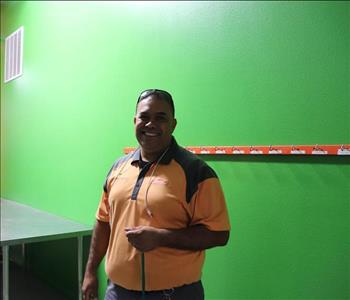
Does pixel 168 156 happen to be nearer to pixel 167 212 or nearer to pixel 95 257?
pixel 167 212

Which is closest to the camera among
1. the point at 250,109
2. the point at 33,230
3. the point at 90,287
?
the point at 90,287

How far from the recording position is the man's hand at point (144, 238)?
3.56 ft

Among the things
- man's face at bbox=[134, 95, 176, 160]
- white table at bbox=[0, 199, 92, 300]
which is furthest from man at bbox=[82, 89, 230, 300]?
white table at bbox=[0, 199, 92, 300]

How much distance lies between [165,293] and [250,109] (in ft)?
2.75

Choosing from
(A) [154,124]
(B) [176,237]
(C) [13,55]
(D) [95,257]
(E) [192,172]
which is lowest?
(D) [95,257]

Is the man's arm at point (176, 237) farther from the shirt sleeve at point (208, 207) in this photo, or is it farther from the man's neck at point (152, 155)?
the man's neck at point (152, 155)

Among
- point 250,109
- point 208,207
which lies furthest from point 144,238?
point 250,109

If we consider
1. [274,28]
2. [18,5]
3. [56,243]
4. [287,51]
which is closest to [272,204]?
[287,51]

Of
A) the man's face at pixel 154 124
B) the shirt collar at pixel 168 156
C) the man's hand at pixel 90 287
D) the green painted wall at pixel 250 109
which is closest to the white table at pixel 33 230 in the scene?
the green painted wall at pixel 250 109

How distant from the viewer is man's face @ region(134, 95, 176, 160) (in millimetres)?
1223

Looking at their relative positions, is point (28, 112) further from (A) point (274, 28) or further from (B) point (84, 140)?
(A) point (274, 28)

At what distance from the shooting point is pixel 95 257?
1.42 metres

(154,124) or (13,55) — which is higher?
(13,55)

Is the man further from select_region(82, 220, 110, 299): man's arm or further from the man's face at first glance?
select_region(82, 220, 110, 299): man's arm
